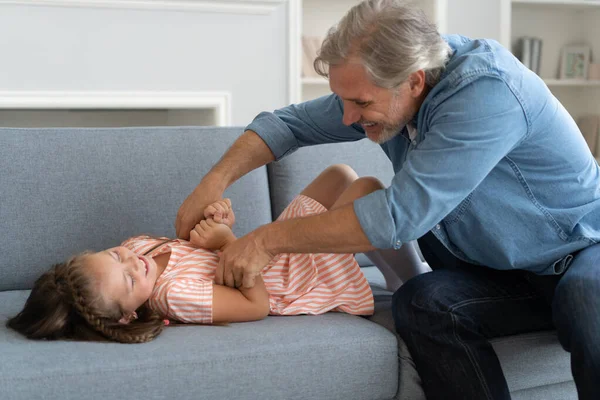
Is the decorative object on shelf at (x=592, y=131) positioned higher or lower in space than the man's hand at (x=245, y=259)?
lower

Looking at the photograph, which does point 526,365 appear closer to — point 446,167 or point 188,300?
point 446,167

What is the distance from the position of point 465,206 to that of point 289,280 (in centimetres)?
46

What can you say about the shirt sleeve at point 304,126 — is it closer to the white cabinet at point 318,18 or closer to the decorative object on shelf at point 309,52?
the decorative object on shelf at point 309,52

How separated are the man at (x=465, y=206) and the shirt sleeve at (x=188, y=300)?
0.18 feet

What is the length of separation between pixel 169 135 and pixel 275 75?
6.16 feet

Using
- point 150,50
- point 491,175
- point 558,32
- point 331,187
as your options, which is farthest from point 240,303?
point 558,32

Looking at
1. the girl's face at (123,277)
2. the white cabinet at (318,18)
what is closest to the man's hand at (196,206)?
the girl's face at (123,277)

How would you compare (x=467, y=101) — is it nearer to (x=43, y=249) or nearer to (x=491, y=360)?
(x=491, y=360)

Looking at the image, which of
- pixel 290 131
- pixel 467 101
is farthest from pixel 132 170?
pixel 467 101

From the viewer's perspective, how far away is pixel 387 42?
151 cm

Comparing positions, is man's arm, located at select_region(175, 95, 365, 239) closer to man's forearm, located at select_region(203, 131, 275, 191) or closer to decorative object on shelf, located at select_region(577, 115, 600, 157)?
man's forearm, located at select_region(203, 131, 275, 191)

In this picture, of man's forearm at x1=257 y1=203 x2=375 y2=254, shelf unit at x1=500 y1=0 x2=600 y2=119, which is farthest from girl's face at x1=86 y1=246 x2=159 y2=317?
shelf unit at x1=500 y1=0 x2=600 y2=119

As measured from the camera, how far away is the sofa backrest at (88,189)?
2055mm

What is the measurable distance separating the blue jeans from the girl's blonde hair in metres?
0.57
